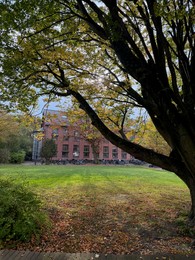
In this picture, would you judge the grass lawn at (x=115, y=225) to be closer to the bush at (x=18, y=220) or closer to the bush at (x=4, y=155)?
the bush at (x=18, y=220)

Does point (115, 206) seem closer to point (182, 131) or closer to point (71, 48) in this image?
point (182, 131)

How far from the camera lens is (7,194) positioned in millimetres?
4254

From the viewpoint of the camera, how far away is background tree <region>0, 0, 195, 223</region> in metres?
4.03

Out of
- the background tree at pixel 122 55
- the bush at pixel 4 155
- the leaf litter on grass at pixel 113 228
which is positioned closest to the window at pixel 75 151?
the bush at pixel 4 155

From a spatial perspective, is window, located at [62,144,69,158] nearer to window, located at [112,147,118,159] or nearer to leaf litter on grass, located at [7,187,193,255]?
window, located at [112,147,118,159]

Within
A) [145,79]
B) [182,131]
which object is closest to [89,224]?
[182,131]

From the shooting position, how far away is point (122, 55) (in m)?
4.08

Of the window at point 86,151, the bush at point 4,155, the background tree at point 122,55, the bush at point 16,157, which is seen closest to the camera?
the background tree at point 122,55

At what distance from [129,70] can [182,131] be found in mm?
1709

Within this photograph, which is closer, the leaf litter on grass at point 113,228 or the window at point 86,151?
the leaf litter on grass at point 113,228

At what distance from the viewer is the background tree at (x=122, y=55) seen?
4.03 meters

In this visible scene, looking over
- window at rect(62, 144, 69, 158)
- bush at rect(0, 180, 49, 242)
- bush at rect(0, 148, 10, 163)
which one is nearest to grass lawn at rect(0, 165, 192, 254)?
bush at rect(0, 180, 49, 242)

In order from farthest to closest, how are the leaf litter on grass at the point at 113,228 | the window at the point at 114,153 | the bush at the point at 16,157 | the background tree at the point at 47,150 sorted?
the window at the point at 114,153 → the background tree at the point at 47,150 → the bush at the point at 16,157 → the leaf litter on grass at the point at 113,228

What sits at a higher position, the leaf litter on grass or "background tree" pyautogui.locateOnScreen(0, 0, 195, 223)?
"background tree" pyautogui.locateOnScreen(0, 0, 195, 223)
